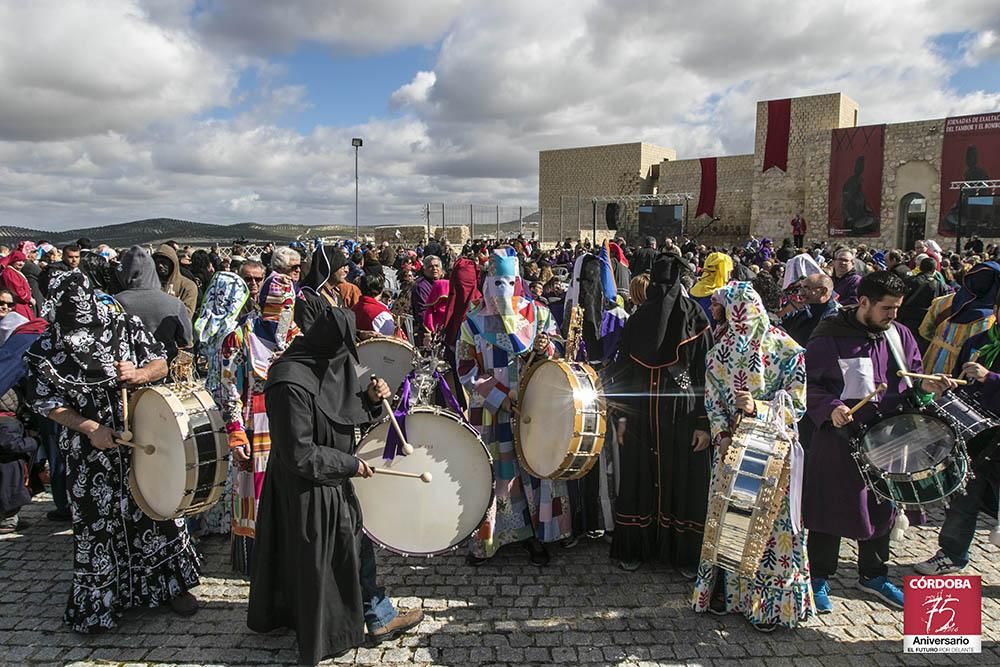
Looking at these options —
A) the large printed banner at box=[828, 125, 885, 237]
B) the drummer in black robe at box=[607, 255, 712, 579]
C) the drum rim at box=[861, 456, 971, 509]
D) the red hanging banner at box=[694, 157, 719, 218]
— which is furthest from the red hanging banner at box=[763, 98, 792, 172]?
the drum rim at box=[861, 456, 971, 509]

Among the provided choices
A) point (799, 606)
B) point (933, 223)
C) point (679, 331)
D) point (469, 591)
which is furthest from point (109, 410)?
point (933, 223)

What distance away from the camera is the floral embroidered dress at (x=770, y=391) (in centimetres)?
331

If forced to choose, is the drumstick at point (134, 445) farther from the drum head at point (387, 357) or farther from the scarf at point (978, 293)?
the scarf at point (978, 293)

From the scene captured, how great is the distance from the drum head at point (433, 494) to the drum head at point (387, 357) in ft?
3.17

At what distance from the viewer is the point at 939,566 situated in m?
4.04

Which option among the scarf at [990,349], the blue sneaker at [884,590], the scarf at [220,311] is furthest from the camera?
the scarf at [220,311]

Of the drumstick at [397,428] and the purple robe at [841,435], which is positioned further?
the purple robe at [841,435]

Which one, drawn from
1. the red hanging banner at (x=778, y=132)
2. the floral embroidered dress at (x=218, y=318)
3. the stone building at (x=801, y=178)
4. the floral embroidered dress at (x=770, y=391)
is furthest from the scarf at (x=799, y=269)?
the red hanging banner at (x=778, y=132)

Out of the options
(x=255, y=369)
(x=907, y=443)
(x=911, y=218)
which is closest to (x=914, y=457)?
(x=907, y=443)

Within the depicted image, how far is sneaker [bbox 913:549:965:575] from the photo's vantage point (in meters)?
4.02

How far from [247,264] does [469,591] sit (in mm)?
2685

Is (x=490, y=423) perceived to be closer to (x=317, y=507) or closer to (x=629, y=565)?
(x=629, y=565)

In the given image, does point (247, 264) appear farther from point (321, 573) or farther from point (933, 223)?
point (933, 223)

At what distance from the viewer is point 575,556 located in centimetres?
435
